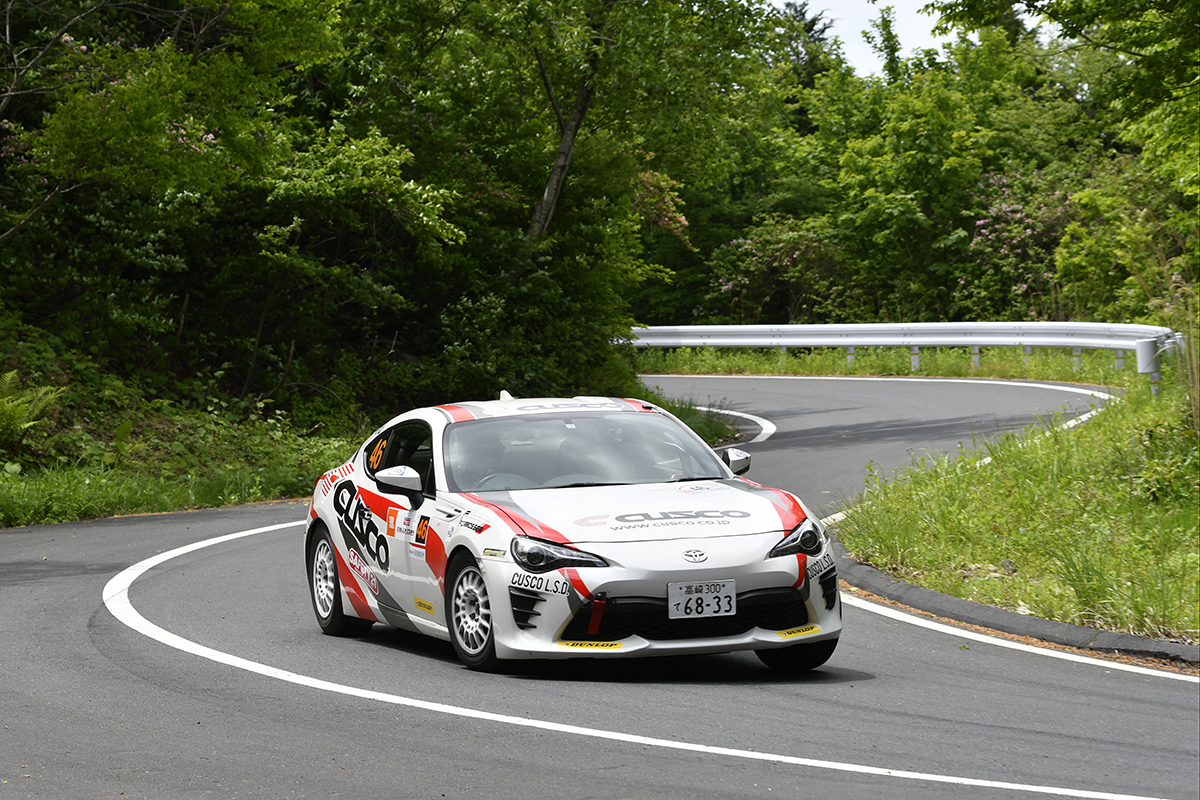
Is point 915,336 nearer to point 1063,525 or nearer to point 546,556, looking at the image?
point 1063,525

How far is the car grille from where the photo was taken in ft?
22.6

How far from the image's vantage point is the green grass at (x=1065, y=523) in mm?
9273

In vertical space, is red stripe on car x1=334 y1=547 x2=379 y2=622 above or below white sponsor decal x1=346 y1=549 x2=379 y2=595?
below

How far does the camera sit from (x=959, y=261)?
3931cm

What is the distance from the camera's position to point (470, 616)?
742cm

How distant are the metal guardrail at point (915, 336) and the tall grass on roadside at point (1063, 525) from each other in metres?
9.50

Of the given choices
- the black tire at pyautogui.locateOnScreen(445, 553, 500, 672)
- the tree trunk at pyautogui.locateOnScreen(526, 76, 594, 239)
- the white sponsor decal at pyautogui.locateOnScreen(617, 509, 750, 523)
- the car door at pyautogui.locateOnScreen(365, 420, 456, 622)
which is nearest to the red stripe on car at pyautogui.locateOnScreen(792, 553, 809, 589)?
the white sponsor decal at pyautogui.locateOnScreen(617, 509, 750, 523)

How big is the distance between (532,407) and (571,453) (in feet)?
2.02

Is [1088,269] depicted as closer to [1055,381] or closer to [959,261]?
[959,261]

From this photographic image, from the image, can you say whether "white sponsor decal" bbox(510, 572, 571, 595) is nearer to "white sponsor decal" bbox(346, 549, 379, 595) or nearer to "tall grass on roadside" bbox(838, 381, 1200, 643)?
"white sponsor decal" bbox(346, 549, 379, 595)

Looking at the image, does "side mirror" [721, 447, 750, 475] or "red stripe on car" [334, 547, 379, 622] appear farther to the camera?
"red stripe on car" [334, 547, 379, 622]

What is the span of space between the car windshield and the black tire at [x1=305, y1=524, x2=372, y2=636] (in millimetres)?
1327

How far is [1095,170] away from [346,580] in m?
34.2

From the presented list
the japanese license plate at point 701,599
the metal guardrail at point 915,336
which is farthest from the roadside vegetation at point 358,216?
the japanese license plate at point 701,599
